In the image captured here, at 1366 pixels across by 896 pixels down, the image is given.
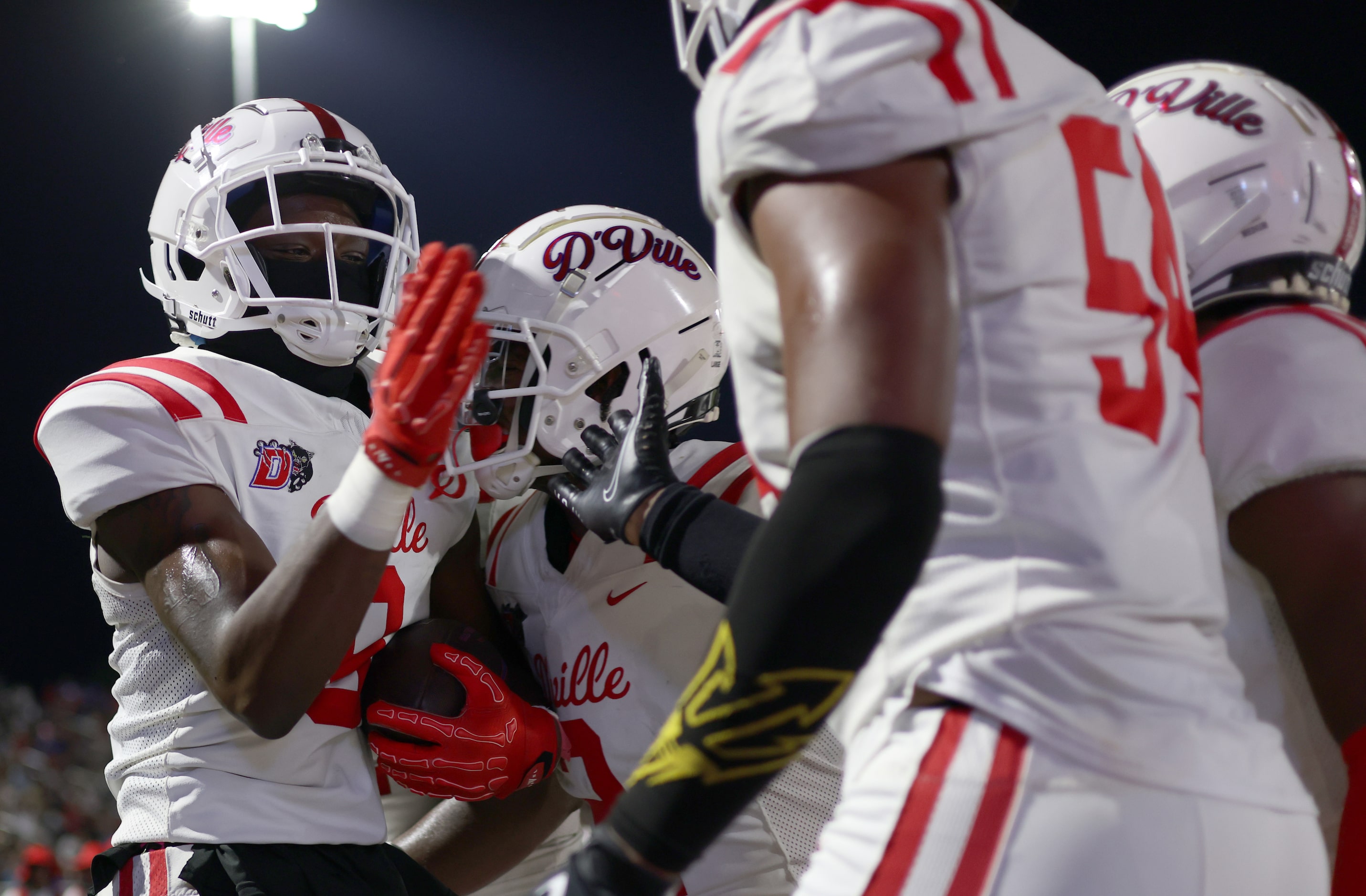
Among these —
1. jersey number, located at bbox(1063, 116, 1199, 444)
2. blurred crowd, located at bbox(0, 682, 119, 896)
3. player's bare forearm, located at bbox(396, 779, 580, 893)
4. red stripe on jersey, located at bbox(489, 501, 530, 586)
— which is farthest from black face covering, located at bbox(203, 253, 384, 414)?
blurred crowd, located at bbox(0, 682, 119, 896)

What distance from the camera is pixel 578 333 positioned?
5.92ft

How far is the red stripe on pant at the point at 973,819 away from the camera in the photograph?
68cm

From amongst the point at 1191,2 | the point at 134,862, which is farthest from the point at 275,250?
the point at 1191,2

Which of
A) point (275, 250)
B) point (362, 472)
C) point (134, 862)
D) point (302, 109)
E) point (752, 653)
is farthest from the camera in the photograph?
point (302, 109)

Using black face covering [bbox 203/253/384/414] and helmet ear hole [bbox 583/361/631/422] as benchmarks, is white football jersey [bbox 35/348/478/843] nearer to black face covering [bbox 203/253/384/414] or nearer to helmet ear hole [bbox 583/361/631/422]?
black face covering [bbox 203/253/384/414]

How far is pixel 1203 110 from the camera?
4.41ft

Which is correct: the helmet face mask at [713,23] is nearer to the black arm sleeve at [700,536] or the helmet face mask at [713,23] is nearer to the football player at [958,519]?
the football player at [958,519]

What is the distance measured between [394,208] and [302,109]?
22cm

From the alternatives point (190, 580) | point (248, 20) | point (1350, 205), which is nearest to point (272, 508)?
point (190, 580)

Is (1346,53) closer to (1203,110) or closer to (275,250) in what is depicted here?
(1203,110)

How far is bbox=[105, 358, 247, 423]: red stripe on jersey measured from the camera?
5.16 feet

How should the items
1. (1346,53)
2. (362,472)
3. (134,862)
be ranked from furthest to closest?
(1346,53) < (134,862) < (362,472)

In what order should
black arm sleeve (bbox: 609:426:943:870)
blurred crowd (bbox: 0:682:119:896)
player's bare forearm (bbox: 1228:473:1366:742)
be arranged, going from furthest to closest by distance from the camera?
blurred crowd (bbox: 0:682:119:896) < player's bare forearm (bbox: 1228:473:1366:742) < black arm sleeve (bbox: 609:426:943:870)

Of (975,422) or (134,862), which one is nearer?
(975,422)
